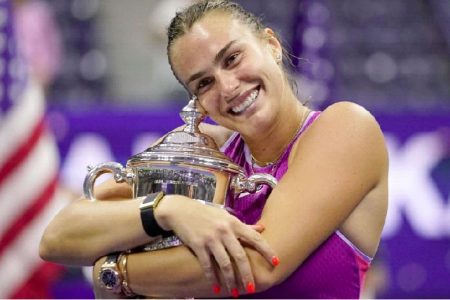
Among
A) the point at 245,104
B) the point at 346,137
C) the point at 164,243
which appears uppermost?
the point at 245,104

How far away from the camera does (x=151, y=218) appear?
1.66 m

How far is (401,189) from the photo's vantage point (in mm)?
4016

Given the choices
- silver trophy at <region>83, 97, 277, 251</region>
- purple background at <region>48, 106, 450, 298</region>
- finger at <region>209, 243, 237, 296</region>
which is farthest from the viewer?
purple background at <region>48, 106, 450, 298</region>

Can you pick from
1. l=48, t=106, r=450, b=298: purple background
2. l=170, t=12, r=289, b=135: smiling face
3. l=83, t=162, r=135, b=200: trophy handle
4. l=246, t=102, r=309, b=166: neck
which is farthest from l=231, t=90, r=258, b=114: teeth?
l=48, t=106, r=450, b=298: purple background

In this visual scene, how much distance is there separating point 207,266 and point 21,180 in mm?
1989

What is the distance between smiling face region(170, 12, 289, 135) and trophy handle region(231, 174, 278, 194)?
0.14m

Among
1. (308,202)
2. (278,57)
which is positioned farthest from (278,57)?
(308,202)

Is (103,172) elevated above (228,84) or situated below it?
below

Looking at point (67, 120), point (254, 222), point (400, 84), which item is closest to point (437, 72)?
point (400, 84)

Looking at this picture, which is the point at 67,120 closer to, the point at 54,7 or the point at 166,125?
the point at 166,125

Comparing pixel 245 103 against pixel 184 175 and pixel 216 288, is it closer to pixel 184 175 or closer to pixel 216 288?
pixel 184 175

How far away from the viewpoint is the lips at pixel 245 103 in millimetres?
1827

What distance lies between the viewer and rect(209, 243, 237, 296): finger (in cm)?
161

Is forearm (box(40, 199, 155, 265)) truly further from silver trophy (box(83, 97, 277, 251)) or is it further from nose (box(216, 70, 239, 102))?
nose (box(216, 70, 239, 102))
